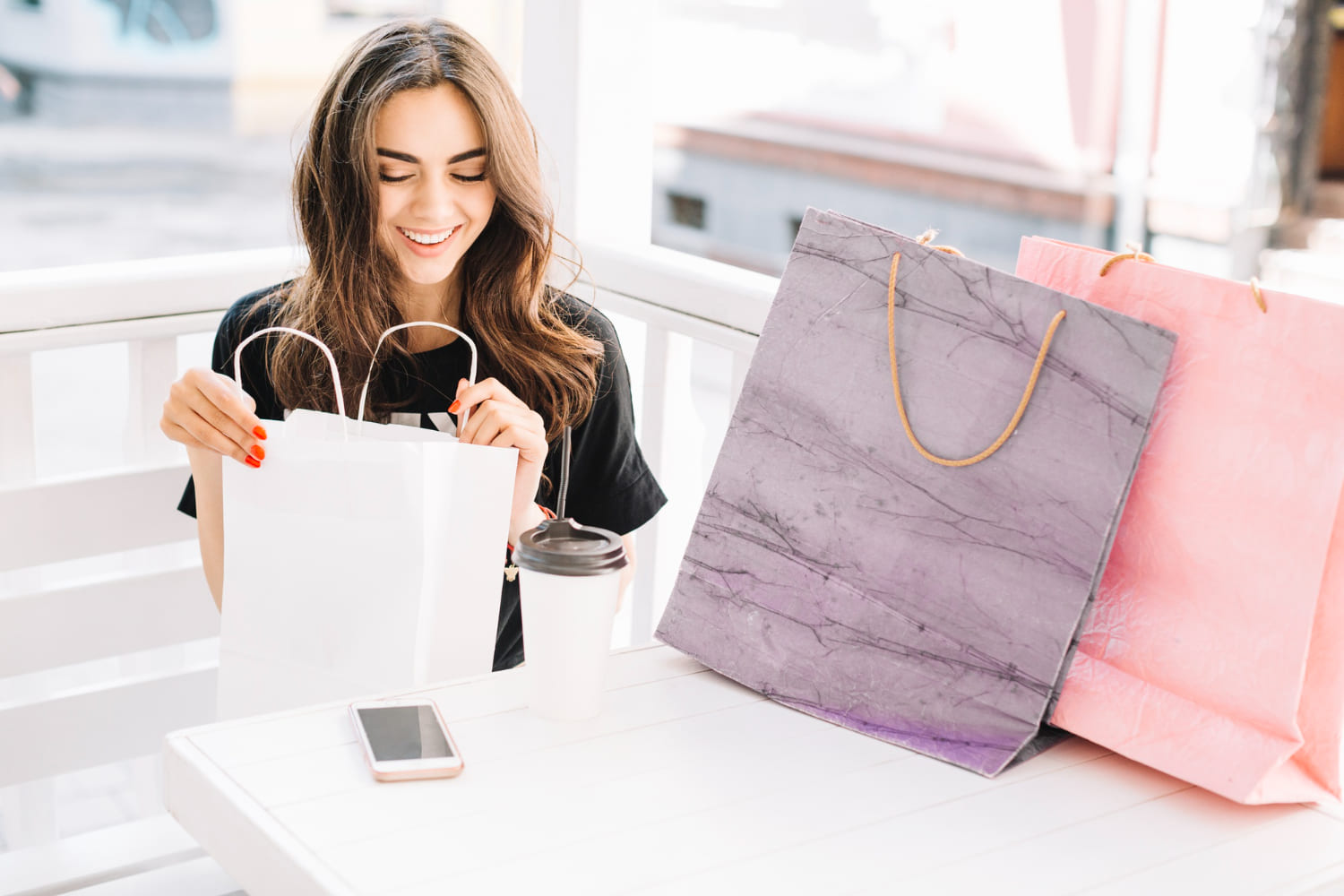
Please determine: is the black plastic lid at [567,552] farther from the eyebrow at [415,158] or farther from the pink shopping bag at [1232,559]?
the eyebrow at [415,158]

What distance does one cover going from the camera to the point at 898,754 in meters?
0.83

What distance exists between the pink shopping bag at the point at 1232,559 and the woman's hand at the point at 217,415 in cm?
65

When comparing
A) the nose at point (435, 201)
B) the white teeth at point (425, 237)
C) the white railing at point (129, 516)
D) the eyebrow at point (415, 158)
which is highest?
the eyebrow at point (415, 158)

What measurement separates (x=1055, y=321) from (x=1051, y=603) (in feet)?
Result: 0.57

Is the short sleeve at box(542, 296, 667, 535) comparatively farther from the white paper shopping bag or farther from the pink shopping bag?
the pink shopping bag

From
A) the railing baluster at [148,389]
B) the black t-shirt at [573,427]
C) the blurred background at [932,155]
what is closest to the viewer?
the black t-shirt at [573,427]

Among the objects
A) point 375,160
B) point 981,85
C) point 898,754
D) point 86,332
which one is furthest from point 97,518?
point 981,85

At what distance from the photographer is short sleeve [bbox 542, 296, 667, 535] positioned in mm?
1381

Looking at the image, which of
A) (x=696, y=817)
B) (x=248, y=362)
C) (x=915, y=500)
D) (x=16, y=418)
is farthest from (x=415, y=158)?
(x=696, y=817)

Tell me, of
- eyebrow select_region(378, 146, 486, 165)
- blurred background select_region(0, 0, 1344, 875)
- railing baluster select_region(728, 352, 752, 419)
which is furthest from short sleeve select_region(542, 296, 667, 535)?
blurred background select_region(0, 0, 1344, 875)

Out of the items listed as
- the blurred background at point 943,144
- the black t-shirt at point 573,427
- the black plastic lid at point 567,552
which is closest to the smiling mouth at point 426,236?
the black t-shirt at point 573,427

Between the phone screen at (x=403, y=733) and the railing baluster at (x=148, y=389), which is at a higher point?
the railing baluster at (x=148, y=389)

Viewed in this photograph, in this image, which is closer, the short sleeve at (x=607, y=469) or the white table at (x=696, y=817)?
the white table at (x=696, y=817)

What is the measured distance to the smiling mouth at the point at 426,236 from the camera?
124cm
